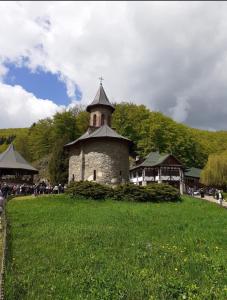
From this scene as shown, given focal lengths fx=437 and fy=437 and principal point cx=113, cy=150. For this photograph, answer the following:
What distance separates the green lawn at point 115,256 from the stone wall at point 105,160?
19574mm

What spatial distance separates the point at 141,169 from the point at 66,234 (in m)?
45.2

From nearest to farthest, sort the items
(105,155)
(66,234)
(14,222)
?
(66,234) → (14,222) → (105,155)

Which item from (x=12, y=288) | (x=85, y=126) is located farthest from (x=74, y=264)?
(x=85, y=126)

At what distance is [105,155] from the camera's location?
4638cm

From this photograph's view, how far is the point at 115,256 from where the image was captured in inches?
599

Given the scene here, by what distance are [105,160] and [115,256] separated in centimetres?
3122

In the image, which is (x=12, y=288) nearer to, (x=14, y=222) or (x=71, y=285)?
(x=71, y=285)

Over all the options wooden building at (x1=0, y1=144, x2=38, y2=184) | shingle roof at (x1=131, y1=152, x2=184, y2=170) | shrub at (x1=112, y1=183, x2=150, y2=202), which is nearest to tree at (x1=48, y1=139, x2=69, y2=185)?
wooden building at (x1=0, y1=144, x2=38, y2=184)

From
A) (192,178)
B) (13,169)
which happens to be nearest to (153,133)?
(192,178)

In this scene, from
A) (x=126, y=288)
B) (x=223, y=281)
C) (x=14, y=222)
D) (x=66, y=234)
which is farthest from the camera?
(x=14, y=222)

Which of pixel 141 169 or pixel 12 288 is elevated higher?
pixel 141 169

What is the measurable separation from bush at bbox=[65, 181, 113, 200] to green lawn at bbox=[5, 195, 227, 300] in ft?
31.4

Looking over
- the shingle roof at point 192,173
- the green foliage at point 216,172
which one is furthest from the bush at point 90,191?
the shingle roof at point 192,173

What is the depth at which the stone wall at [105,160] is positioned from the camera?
46312 mm
